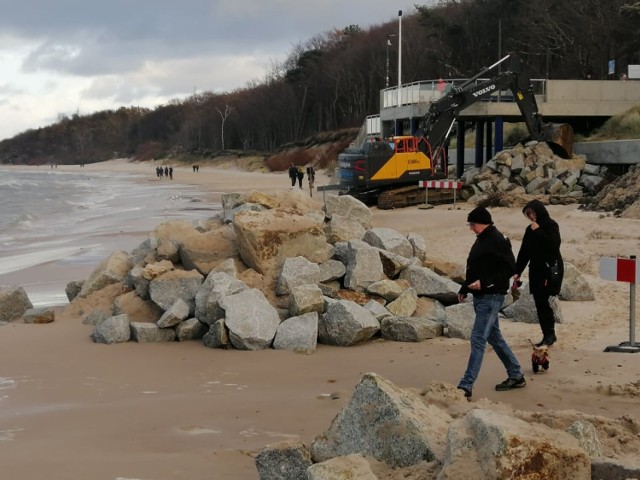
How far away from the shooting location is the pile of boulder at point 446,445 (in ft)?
12.3

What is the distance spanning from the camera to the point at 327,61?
301 feet

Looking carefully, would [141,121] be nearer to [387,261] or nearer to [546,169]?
[546,169]

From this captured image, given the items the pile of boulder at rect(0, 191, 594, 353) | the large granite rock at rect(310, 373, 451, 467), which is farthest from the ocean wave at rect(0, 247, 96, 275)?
the large granite rock at rect(310, 373, 451, 467)

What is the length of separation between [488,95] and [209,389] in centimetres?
2218

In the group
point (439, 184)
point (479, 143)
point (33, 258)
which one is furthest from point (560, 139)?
point (33, 258)

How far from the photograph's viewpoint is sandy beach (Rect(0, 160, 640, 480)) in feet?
18.2

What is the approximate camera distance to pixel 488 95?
27453 mm

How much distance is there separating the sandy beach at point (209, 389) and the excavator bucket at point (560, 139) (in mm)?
18105

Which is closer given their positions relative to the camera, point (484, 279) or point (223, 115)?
point (484, 279)

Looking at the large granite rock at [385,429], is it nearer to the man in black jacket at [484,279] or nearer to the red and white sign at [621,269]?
the man in black jacket at [484,279]

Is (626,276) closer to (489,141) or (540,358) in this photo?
(540,358)

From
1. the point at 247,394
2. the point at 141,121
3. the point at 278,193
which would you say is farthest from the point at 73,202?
the point at 141,121

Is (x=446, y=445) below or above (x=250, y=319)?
above

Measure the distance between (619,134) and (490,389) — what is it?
82.4 ft
